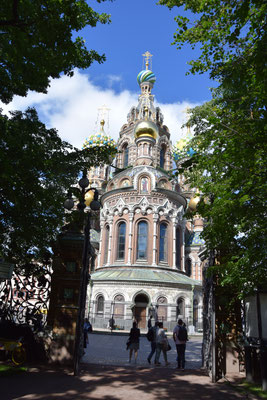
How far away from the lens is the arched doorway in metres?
28.9

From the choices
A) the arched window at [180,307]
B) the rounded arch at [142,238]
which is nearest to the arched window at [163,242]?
the rounded arch at [142,238]

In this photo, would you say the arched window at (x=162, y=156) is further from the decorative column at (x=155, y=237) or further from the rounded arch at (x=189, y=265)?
the decorative column at (x=155, y=237)

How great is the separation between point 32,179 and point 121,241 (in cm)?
2466

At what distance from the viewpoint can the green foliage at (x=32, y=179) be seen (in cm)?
868

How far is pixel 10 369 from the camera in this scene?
8398 mm

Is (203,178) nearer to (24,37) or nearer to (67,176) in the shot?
(67,176)

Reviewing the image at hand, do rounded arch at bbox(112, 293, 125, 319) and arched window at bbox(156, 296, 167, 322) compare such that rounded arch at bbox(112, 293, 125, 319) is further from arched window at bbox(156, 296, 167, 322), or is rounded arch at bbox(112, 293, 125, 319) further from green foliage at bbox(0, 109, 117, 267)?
green foliage at bbox(0, 109, 117, 267)

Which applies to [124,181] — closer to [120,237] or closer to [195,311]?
[120,237]

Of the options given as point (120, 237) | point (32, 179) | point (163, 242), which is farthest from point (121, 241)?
Result: point (32, 179)

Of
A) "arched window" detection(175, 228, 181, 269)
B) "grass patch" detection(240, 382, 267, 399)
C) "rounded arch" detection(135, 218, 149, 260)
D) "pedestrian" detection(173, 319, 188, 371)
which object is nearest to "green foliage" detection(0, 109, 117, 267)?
"pedestrian" detection(173, 319, 188, 371)

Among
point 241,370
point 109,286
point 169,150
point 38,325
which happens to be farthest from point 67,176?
point 169,150

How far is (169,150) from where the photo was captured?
44.9 m

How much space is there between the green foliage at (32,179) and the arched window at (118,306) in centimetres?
1853

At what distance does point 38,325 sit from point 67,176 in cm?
487
